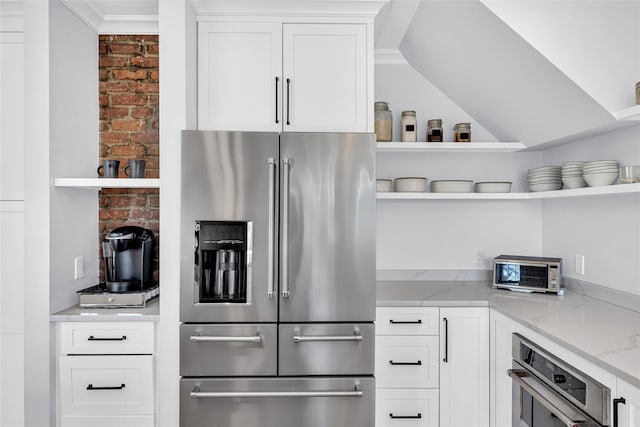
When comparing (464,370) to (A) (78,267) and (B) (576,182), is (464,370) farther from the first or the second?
(A) (78,267)

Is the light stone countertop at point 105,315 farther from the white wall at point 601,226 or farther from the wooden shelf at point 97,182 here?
the white wall at point 601,226

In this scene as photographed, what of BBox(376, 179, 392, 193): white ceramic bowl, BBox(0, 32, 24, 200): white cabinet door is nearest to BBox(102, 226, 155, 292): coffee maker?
BBox(0, 32, 24, 200): white cabinet door

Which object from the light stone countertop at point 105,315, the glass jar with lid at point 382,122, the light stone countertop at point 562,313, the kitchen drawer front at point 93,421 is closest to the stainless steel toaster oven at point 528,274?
the light stone countertop at point 562,313

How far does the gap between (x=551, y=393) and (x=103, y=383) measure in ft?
6.48

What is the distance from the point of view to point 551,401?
1688 millimetres

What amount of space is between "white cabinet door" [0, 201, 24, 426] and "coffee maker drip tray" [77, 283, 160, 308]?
1.22ft

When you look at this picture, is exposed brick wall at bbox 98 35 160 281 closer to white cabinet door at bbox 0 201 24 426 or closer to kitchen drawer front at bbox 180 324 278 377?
white cabinet door at bbox 0 201 24 426

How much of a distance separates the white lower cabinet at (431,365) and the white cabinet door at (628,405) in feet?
3.38

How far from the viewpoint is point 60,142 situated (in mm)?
2162

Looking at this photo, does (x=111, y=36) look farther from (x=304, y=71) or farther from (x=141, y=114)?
(x=304, y=71)

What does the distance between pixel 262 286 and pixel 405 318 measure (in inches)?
33.1

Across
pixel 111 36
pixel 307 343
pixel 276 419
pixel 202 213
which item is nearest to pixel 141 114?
pixel 111 36

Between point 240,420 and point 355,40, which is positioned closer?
point 240,420

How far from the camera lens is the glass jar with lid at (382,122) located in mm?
2760
